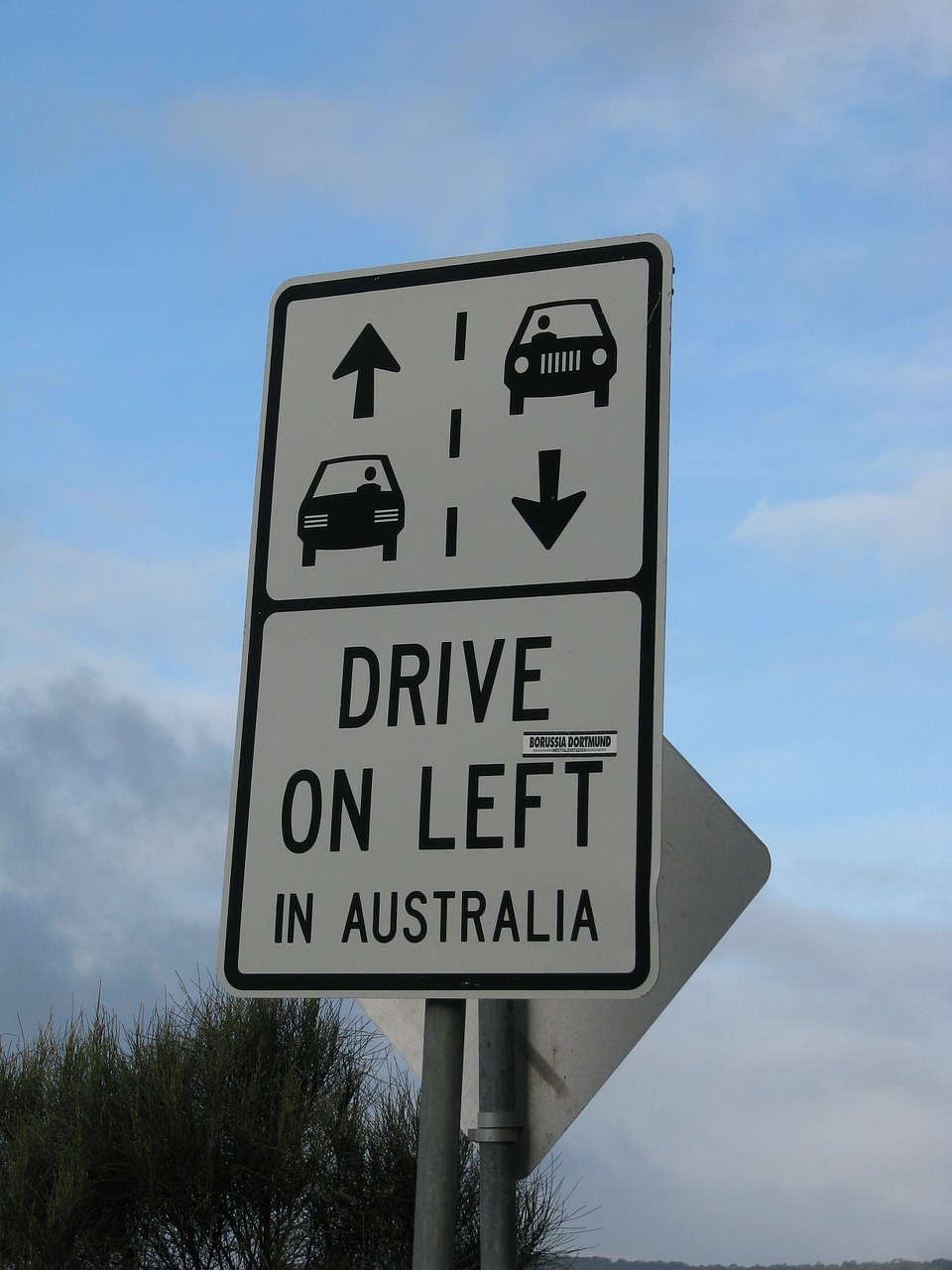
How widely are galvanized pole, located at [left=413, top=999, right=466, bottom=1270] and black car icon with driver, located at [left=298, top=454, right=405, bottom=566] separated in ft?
2.39

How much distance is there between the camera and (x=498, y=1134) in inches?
123

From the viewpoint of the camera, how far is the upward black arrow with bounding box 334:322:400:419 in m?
2.37

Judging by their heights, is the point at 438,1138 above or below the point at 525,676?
below

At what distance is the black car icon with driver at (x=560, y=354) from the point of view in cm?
223

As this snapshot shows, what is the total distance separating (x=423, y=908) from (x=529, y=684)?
0.36 metres

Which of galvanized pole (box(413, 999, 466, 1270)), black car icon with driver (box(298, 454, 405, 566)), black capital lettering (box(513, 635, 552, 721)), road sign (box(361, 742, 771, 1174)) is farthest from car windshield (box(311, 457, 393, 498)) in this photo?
road sign (box(361, 742, 771, 1174))

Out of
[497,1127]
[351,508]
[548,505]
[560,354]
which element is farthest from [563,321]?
[497,1127]

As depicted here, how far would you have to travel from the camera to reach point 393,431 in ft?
7.59

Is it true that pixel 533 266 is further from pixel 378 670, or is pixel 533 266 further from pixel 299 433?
pixel 378 670

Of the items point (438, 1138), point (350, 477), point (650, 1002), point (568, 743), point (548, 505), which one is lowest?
point (438, 1138)

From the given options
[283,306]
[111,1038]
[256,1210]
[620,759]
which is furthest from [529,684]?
[111,1038]

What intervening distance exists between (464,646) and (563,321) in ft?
1.91

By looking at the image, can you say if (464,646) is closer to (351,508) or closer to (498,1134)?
(351,508)

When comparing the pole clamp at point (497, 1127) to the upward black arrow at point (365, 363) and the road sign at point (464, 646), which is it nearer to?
the road sign at point (464, 646)
